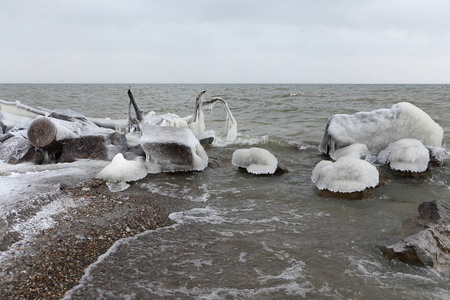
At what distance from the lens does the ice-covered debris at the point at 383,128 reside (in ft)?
20.7

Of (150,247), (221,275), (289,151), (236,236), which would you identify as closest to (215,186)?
(236,236)

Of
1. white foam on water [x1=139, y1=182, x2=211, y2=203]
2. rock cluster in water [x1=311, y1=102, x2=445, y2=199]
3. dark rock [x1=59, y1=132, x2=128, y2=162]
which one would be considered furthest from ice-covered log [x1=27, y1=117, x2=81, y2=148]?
rock cluster in water [x1=311, y1=102, x2=445, y2=199]

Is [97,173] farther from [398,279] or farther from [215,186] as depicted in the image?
[398,279]

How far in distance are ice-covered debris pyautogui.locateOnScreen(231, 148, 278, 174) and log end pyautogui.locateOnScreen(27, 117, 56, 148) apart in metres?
3.16

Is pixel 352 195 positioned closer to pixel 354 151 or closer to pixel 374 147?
pixel 354 151

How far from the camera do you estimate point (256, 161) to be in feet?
18.8

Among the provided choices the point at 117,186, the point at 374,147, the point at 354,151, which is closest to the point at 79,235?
the point at 117,186

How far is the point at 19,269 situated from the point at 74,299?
558mm

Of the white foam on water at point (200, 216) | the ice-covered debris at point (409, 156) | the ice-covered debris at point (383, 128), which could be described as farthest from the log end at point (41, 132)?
the ice-covered debris at point (409, 156)

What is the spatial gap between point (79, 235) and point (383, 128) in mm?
5918

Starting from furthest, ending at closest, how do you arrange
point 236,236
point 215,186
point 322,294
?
point 215,186 < point 236,236 < point 322,294

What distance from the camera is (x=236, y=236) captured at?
10.6ft

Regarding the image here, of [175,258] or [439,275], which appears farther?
[175,258]

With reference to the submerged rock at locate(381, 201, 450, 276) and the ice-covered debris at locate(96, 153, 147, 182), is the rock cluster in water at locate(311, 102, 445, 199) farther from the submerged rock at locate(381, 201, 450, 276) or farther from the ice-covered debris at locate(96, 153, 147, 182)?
the ice-covered debris at locate(96, 153, 147, 182)
